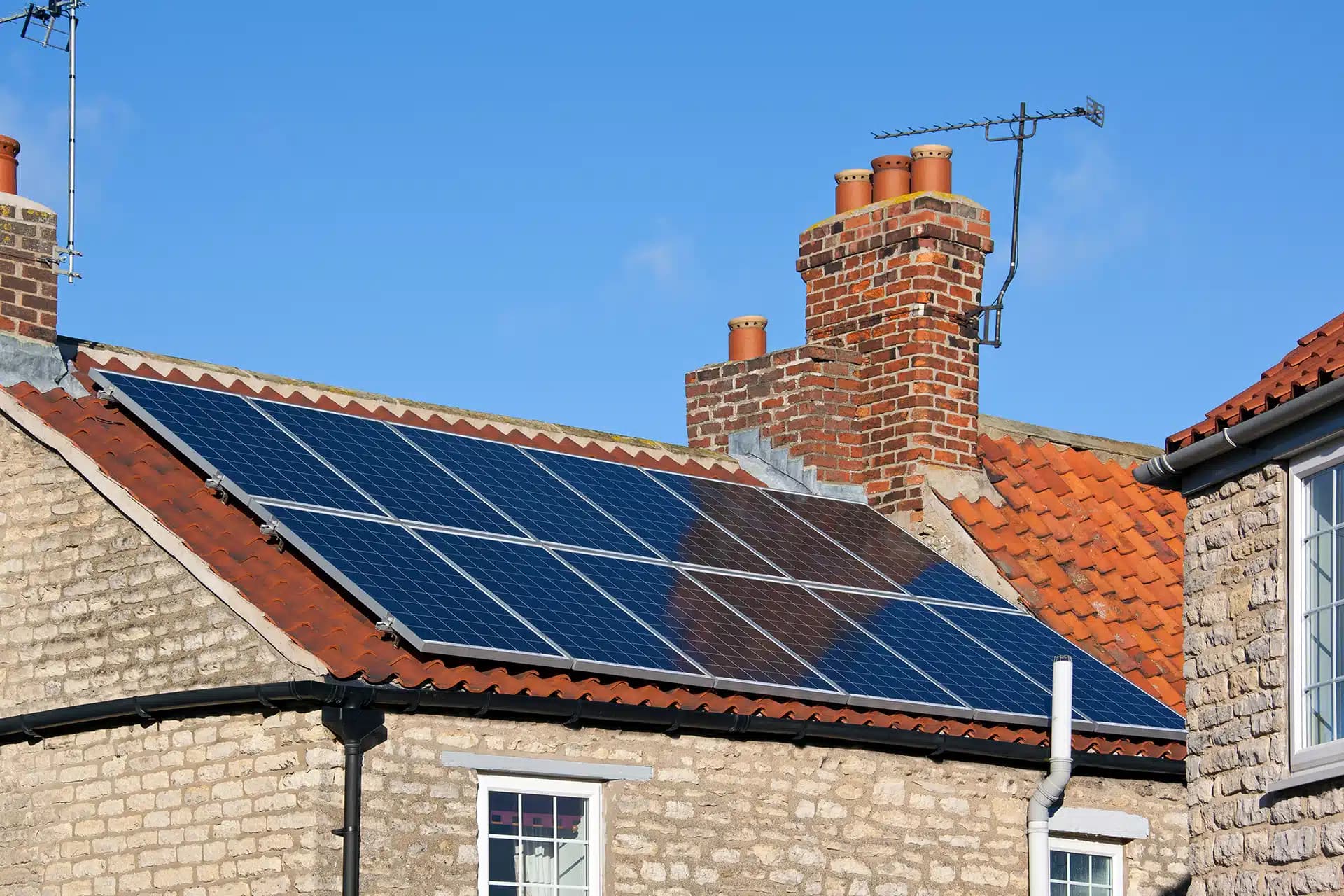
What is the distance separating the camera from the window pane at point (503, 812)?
14.5m

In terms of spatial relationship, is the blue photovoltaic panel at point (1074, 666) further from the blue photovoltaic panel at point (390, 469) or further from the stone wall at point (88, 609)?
the stone wall at point (88, 609)

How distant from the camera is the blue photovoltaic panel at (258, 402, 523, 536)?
1633 cm

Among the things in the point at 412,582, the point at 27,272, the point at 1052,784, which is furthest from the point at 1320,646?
the point at 27,272

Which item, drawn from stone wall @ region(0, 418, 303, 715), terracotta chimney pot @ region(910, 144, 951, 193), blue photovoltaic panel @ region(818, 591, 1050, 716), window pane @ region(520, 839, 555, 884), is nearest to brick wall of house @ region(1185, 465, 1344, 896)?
blue photovoltaic panel @ region(818, 591, 1050, 716)

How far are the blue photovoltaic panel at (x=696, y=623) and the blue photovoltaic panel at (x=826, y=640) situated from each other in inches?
9.2

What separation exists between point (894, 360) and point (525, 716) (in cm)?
748

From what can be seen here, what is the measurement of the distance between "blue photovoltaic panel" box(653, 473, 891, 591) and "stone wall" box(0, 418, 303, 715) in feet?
17.1

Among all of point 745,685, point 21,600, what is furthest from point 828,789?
point 21,600

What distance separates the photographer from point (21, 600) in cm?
1593

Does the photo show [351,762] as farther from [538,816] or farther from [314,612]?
[538,816]

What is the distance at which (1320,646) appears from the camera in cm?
1292

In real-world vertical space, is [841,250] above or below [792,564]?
above

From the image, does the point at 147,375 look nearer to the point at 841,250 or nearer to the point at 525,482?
the point at 525,482

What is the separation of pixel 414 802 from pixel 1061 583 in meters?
7.58
